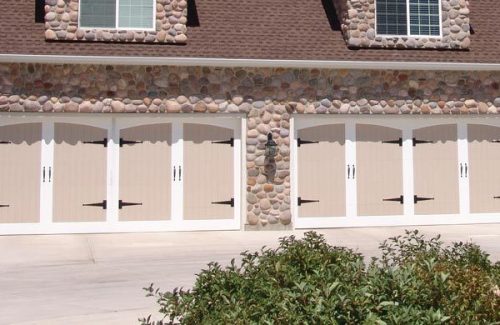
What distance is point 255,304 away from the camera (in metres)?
4.62

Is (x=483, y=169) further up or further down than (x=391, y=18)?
further down

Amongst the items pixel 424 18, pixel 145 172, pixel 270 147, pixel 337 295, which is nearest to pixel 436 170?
pixel 424 18

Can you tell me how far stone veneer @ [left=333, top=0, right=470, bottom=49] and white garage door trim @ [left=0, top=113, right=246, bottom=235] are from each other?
3.81 m

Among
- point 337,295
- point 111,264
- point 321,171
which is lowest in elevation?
point 111,264

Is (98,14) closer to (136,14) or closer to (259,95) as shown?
(136,14)

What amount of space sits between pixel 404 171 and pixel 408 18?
4118 millimetres

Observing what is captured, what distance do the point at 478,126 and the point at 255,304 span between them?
11.8 meters

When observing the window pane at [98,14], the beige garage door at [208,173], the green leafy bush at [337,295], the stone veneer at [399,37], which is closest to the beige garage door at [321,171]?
the beige garage door at [208,173]

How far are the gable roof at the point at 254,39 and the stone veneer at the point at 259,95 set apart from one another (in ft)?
1.22

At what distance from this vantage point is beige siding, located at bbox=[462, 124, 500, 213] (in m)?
14.5

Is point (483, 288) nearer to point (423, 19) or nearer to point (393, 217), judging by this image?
point (393, 217)

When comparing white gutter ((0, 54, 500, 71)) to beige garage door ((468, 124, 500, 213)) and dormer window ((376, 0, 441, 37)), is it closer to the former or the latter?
dormer window ((376, 0, 441, 37))

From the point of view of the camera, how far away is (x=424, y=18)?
14617 millimetres

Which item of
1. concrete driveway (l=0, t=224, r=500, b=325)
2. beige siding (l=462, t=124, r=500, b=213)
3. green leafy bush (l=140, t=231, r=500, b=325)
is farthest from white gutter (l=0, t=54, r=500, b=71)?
green leafy bush (l=140, t=231, r=500, b=325)
